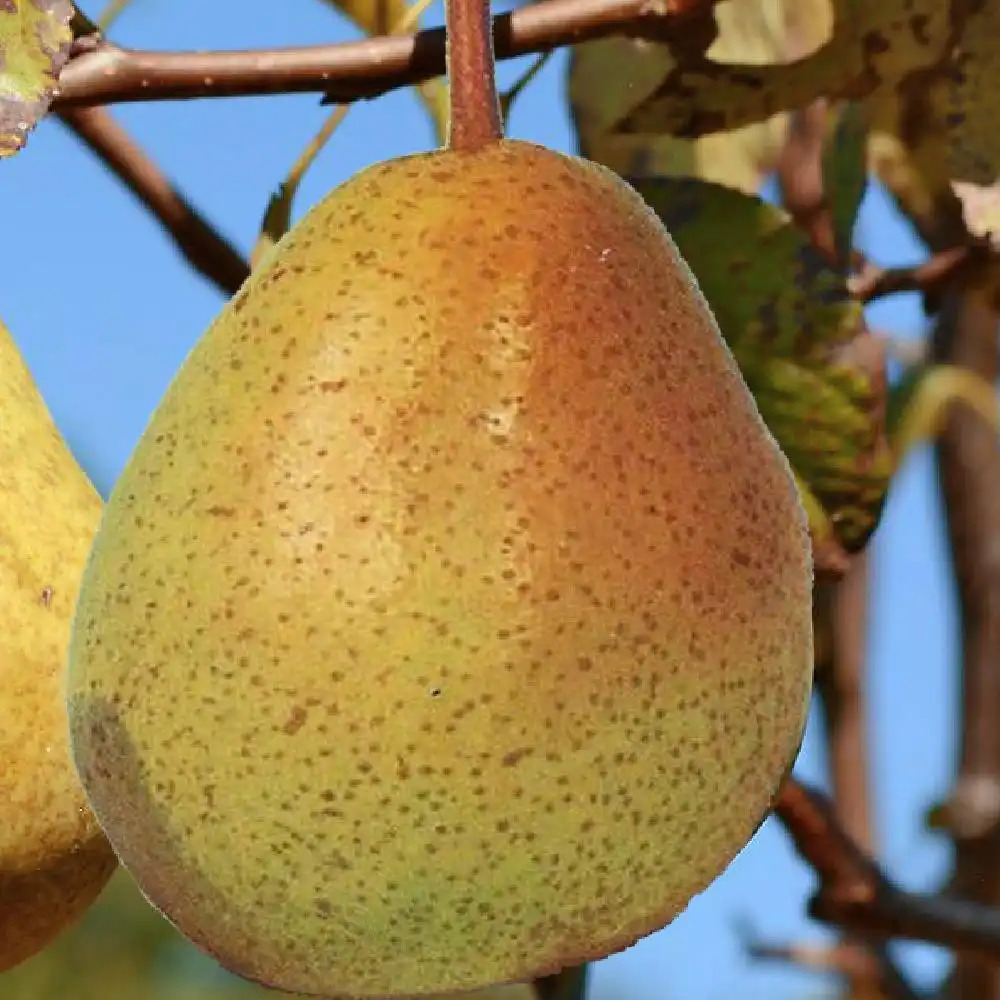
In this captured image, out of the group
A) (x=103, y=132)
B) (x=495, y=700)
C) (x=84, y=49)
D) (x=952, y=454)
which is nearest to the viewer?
(x=495, y=700)

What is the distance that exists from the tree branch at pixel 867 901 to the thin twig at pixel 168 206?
16.9 inches

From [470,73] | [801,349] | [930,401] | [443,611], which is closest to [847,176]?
[801,349]

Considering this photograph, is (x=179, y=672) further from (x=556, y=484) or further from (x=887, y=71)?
(x=887, y=71)

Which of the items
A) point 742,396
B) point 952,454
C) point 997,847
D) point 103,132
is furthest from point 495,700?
point 952,454

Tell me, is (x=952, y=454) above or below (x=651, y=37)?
below

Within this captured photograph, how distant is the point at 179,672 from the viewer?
64 cm

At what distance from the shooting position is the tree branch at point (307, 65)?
829mm

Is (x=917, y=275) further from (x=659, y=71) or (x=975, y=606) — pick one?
(x=975, y=606)

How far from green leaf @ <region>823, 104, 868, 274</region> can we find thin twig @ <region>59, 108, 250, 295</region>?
34 cm

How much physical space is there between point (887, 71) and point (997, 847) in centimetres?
65

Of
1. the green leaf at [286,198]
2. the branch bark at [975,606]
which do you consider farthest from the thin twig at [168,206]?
the branch bark at [975,606]

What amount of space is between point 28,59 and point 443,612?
0.33 m

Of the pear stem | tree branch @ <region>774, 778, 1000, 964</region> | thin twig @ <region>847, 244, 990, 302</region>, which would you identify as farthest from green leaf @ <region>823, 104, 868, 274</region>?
the pear stem

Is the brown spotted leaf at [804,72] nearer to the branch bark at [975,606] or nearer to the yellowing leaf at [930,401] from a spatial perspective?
the yellowing leaf at [930,401]
